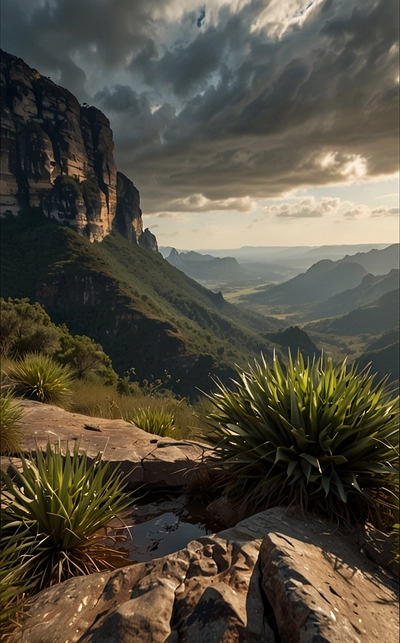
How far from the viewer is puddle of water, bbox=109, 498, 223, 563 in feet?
11.1

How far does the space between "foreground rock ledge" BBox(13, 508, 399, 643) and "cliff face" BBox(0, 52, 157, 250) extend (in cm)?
12176

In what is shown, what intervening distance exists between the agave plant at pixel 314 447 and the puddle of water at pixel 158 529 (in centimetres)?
52

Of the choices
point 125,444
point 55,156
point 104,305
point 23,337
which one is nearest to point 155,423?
point 125,444

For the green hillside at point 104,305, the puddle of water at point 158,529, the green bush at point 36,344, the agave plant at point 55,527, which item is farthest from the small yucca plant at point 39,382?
the green hillside at point 104,305

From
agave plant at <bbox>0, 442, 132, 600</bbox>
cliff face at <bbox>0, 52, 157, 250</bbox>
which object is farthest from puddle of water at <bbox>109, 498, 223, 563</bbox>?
cliff face at <bbox>0, 52, 157, 250</bbox>

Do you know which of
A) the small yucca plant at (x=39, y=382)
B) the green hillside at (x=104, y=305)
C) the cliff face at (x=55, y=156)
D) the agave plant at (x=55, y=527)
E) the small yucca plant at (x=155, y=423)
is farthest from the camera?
the cliff face at (x=55, y=156)

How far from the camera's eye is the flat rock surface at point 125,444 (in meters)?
4.83

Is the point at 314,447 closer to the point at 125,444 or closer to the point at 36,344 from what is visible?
the point at 125,444

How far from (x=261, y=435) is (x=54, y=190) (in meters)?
130

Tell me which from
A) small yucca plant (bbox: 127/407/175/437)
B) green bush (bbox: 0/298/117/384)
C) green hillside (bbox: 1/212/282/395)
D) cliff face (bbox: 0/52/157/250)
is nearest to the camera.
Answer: small yucca plant (bbox: 127/407/175/437)

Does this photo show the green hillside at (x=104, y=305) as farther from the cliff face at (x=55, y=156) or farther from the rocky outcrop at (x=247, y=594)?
the rocky outcrop at (x=247, y=594)

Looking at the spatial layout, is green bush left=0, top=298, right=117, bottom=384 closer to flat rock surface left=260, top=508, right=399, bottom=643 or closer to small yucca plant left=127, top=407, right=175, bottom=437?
small yucca plant left=127, top=407, right=175, bottom=437

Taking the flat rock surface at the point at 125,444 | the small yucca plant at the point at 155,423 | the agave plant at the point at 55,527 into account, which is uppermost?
the agave plant at the point at 55,527

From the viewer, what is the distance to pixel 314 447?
3.59 m
